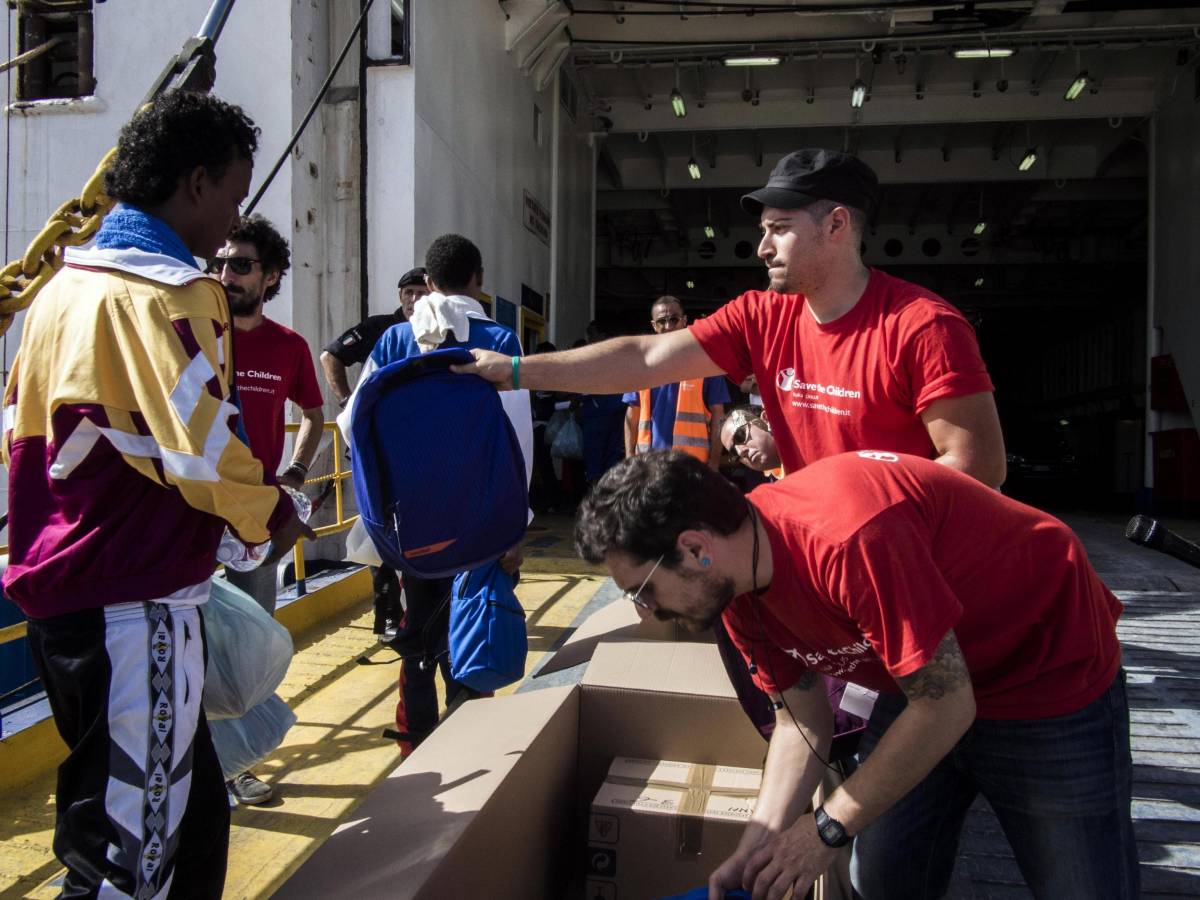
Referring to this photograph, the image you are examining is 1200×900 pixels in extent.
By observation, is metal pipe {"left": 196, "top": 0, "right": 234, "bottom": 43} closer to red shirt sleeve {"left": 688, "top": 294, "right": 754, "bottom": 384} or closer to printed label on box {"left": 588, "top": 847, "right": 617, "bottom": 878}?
red shirt sleeve {"left": 688, "top": 294, "right": 754, "bottom": 384}

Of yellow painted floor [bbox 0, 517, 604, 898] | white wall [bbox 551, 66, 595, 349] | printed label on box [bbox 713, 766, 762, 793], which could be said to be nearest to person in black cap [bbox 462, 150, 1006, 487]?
printed label on box [bbox 713, 766, 762, 793]

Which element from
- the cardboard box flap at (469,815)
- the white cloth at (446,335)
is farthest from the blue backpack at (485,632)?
the cardboard box flap at (469,815)

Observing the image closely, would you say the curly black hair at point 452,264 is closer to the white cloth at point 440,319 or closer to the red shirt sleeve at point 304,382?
the white cloth at point 440,319

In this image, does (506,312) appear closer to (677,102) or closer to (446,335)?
(677,102)

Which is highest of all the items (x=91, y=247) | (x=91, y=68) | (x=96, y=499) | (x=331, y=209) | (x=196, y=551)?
(x=91, y=68)

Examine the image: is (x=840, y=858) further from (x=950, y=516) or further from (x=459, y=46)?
(x=459, y=46)

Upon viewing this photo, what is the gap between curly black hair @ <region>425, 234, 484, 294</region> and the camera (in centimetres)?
332

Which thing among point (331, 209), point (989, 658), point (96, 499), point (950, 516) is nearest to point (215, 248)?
point (96, 499)

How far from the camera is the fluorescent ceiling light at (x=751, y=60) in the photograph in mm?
10918

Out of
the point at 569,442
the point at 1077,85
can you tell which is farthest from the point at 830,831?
the point at 1077,85

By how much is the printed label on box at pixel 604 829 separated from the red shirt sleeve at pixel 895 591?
1079 mm

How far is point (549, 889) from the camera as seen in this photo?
7.19 ft

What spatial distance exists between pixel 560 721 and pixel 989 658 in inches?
42.6

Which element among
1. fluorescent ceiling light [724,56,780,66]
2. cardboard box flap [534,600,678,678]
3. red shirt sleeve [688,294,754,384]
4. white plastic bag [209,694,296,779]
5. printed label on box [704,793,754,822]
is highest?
fluorescent ceiling light [724,56,780,66]
